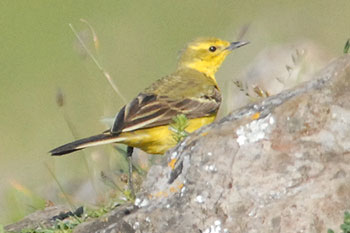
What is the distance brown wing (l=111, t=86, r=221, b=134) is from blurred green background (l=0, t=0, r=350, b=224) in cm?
60

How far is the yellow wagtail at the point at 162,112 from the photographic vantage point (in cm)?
789

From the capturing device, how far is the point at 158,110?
27.4ft

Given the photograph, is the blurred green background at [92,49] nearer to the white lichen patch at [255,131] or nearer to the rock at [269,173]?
the rock at [269,173]

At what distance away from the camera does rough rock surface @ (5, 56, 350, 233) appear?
5508 mm

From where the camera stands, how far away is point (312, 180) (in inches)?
220

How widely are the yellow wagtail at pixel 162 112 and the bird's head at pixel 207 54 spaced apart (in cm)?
8

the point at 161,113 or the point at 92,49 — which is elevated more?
the point at 92,49

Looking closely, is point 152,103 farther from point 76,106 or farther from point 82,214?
point 76,106

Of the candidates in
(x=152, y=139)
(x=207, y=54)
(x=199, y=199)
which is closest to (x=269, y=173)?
(x=199, y=199)

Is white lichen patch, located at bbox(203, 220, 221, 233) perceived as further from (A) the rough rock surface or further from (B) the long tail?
(B) the long tail

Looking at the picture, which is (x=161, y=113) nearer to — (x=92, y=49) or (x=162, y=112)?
(x=162, y=112)

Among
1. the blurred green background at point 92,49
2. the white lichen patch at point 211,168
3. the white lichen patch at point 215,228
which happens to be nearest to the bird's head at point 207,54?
Result: the blurred green background at point 92,49

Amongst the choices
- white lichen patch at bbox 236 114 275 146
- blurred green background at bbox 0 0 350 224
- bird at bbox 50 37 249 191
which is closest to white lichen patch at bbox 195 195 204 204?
white lichen patch at bbox 236 114 275 146

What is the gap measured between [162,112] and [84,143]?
92 centimetres
